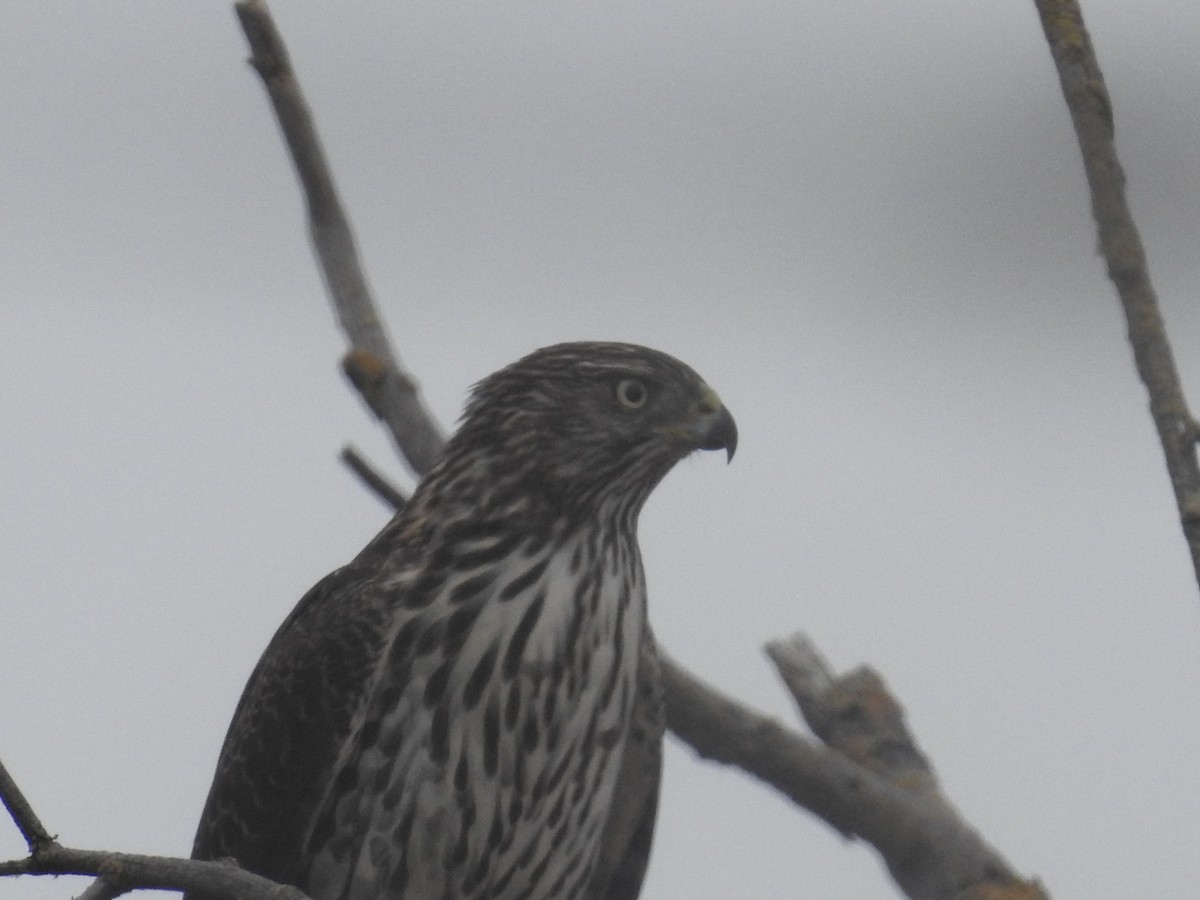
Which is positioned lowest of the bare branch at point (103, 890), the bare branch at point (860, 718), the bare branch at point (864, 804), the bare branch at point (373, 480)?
the bare branch at point (103, 890)

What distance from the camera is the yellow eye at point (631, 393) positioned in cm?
571

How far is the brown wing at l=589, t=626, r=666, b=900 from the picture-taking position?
5609 mm

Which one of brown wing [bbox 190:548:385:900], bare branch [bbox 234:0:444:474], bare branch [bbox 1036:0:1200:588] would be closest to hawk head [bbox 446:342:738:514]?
bare branch [bbox 234:0:444:474]

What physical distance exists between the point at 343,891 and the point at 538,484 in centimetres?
124

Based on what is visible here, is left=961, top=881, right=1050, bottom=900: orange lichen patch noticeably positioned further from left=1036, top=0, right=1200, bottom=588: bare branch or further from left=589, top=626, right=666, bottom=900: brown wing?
left=1036, top=0, right=1200, bottom=588: bare branch

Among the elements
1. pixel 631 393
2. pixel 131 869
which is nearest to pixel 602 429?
pixel 631 393

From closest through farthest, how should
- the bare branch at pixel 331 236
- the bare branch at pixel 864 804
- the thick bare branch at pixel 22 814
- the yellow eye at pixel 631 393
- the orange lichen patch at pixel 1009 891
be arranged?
the thick bare branch at pixel 22 814 < the orange lichen patch at pixel 1009 891 < the bare branch at pixel 864 804 < the bare branch at pixel 331 236 < the yellow eye at pixel 631 393

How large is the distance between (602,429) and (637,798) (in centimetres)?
105

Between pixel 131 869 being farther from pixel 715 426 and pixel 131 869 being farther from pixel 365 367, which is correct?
pixel 715 426

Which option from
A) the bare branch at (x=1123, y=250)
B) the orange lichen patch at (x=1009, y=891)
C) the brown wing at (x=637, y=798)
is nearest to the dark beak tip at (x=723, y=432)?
the brown wing at (x=637, y=798)

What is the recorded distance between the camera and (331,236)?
221 inches

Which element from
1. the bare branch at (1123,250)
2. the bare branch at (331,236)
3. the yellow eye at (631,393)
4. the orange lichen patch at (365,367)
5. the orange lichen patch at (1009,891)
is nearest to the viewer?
the bare branch at (1123,250)

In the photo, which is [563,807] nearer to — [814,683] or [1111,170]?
[814,683]

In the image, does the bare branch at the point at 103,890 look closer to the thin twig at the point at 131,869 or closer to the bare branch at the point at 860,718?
the thin twig at the point at 131,869
